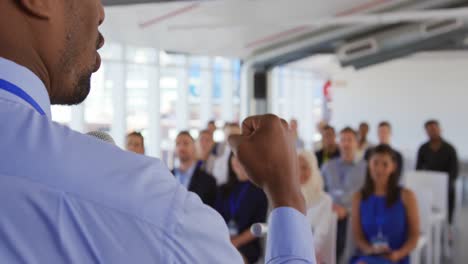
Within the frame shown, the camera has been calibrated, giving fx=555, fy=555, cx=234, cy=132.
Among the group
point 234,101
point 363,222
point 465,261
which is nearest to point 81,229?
point 363,222

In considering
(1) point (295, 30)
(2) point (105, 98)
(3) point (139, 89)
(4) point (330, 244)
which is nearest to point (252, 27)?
(1) point (295, 30)

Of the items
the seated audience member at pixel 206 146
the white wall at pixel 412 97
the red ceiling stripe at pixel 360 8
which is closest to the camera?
the seated audience member at pixel 206 146

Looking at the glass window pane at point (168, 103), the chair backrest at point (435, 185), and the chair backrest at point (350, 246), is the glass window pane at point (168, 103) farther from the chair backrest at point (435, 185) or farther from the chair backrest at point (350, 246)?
the chair backrest at point (350, 246)

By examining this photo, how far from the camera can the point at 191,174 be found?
357 centimetres

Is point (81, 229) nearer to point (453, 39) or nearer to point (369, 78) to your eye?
point (453, 39)

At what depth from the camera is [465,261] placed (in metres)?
5.91

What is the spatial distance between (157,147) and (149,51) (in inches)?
71.2

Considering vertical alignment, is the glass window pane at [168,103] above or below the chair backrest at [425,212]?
above

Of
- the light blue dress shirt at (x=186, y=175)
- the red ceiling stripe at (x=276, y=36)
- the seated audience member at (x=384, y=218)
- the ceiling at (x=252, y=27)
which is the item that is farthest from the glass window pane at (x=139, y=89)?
the seated audience member at (x=384, y=218)

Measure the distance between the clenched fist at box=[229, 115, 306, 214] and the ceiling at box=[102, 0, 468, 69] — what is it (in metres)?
6.11

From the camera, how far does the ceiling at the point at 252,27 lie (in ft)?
27.3

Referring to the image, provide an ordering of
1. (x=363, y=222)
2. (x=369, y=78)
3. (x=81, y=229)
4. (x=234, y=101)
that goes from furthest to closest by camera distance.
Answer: (x=369, y=78) < (x=234, y=101) < (x=363, y=222) < (x=81, y=229)

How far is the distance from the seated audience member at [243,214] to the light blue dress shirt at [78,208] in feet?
9.93

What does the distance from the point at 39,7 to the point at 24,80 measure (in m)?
0.07
